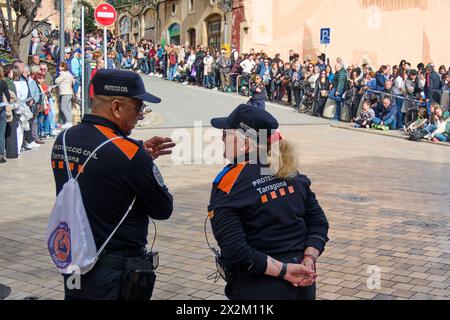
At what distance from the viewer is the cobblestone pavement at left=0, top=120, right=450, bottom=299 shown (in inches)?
206

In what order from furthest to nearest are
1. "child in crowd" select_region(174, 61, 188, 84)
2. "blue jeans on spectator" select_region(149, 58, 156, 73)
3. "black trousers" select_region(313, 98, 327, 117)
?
1. "blue jeans on spectator" select_region(149, 58, 156, 73)
2. "child in crowd" select_region(174, 61, 188, 84)
3. "black trousers" select_region(313, 98, 327, 117)

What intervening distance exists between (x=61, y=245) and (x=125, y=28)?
49033 mm

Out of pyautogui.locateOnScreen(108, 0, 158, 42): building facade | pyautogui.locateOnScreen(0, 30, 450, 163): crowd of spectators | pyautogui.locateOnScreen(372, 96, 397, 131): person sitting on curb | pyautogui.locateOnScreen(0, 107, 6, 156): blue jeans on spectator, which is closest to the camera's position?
pyautogui.locateOnScreen(0, 107, 6, 156): blue jeans on spectator

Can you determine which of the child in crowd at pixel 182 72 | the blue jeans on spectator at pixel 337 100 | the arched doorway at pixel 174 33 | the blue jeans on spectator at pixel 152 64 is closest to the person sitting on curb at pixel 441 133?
the blue jeans on spectator at pixel 337 100

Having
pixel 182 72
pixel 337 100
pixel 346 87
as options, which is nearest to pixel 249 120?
pixel 346 87

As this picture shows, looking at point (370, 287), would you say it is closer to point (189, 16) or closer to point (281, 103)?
point (281, 103)

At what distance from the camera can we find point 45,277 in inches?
213

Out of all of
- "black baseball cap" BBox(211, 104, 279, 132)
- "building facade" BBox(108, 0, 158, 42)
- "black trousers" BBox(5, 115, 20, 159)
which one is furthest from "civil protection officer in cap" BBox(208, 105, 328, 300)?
"building facade" BBox(108, 0, 158, 42)

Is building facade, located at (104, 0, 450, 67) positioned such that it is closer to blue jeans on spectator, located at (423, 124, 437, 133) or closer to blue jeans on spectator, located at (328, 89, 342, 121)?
blue jeans on spectator, located at (328, 89, 342, 121)

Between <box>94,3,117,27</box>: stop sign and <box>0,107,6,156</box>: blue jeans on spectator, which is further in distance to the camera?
<box>94,3,117,27</box>: stop sign

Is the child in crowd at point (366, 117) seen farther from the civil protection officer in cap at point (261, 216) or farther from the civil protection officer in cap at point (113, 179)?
the civil protection officer in cap at point (113, 179)

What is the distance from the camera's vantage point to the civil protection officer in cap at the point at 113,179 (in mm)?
2842

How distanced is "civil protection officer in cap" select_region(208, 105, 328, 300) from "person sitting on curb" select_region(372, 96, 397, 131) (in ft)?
53.5

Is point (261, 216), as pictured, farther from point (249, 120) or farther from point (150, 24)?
point (150, 24)
